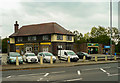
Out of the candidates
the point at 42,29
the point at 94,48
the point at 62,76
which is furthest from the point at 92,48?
the point at 62,76

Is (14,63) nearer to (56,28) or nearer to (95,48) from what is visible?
(56,28)

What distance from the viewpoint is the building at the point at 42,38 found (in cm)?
4388

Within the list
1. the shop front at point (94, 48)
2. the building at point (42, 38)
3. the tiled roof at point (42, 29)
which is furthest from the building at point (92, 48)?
the tiled roof at point (42, 29)

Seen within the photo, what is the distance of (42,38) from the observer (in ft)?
149

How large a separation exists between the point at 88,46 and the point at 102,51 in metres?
6.94

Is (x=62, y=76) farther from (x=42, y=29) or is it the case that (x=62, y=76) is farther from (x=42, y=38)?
(x=42, y=29)

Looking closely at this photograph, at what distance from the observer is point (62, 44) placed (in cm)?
4522

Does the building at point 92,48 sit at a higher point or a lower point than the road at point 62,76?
higher

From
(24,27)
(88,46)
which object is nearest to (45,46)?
(24,27)

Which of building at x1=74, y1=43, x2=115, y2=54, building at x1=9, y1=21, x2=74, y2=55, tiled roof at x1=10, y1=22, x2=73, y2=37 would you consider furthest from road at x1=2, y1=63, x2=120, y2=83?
building at x1=74, y1=43, x2=115, y2=54

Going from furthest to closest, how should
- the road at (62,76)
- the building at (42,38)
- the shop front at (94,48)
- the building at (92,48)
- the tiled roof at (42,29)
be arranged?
the shop front at (94,48) → the building at (92,48) → the tiled roof at (42,29) → the building at (42,38) → the road at (62,76)

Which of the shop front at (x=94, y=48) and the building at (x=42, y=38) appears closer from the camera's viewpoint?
the building at (x=42, y=38)

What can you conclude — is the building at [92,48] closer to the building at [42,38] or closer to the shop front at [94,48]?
the shop front at [94,48]

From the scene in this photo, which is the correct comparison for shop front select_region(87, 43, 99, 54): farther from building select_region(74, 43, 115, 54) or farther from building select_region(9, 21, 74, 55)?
building select_region(9, 21, 74, 55)
